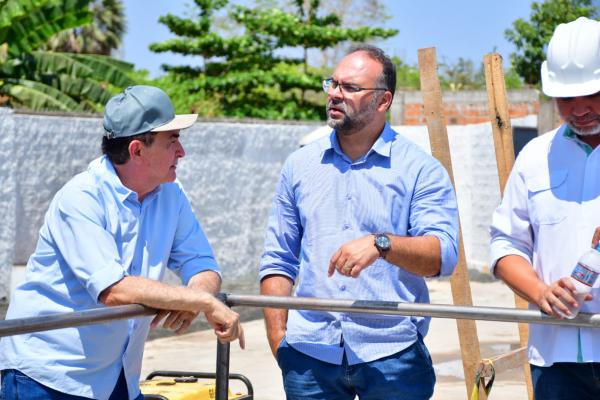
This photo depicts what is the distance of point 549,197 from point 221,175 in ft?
35.2

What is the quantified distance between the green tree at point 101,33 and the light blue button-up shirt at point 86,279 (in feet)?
152

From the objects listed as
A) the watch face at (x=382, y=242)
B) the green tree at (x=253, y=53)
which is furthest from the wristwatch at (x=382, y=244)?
the green tree at (x=253, y=53)

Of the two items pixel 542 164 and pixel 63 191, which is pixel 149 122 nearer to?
pixel 63 191

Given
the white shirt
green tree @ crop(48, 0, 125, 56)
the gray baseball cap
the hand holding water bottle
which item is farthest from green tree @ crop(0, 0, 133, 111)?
green tree @ crop(48, 0, 125, 56)

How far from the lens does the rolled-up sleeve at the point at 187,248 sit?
10.9 feet

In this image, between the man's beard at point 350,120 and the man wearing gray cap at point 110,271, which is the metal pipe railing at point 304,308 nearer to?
the man wearing gray cap at point 110,271

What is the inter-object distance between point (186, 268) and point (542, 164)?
1142 millimetres

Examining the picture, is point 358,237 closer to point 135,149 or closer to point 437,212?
point 437,212

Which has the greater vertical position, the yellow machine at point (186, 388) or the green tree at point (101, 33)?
the green tree at point (101, 33)

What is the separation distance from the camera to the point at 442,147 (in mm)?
4422

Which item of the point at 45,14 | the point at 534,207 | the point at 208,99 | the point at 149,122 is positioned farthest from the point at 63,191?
the point at 208,99

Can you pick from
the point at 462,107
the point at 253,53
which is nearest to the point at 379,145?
the point at 462,107

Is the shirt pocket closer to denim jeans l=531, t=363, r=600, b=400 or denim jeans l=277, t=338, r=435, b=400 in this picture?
denim jeans l=531, t=363, r=600, b=400

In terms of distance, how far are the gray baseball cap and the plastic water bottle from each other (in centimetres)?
120
